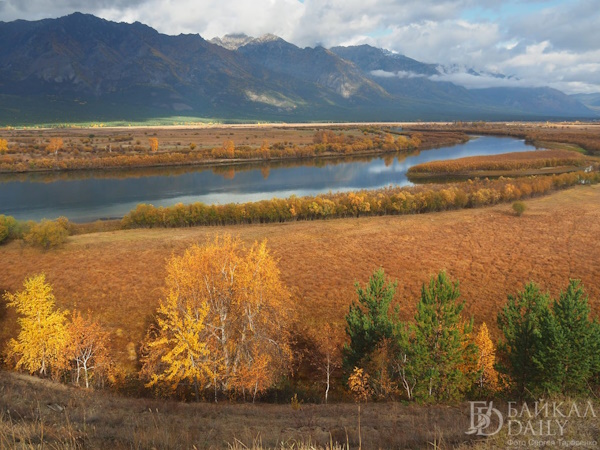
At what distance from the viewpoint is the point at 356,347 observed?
77.2 ft

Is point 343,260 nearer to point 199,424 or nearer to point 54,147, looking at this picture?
point 199,424

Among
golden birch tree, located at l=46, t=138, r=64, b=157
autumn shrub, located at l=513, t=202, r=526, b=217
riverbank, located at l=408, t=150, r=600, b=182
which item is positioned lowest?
autumn shrub, located at l=513, t=202, r=526, b=217

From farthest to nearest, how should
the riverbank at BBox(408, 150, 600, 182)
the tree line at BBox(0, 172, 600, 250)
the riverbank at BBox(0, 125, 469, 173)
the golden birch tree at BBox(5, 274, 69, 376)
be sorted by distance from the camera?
the riverbank at BBox(0, 125, 469, 173), the riverbank at BBox(408, 150, 600, 182), the tree line at BBox(0, 172, 600, 250), the golden birch tree at BBox(5, 274, 69, 376)

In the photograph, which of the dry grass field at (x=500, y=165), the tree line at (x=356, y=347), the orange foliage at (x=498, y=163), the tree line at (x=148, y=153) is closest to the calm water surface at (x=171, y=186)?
the tree line at (x=148, y=153)

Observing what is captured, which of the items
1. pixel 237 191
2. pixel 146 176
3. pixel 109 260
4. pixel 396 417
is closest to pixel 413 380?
pixel 396 417

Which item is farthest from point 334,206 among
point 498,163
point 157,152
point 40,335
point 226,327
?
point 157,152

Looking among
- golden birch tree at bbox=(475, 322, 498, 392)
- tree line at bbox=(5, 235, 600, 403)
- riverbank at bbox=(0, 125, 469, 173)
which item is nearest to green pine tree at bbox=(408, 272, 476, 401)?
tree line at bbox=(5, 235, 600, 403)

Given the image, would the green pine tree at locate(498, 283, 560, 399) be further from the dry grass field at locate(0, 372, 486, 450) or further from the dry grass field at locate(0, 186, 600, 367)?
the dry grass field at locate(0, 186, 600, 367)

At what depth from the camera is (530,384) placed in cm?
1875

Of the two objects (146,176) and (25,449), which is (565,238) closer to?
(25,449)

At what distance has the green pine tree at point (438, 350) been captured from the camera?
19844mm

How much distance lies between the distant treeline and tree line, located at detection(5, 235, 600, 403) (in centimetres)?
3633

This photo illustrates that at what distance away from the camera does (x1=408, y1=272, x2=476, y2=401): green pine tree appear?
1984cm

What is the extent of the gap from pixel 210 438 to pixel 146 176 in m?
108
